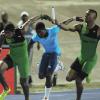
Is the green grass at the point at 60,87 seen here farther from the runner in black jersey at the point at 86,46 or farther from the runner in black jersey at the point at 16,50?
the runner in black jersey at the point at 86,46

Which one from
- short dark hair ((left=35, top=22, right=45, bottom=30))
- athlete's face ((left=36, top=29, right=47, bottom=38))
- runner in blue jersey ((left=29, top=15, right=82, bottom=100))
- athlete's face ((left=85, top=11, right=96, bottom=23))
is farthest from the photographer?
runner in blue jersey ((left=29, top=15, right=82, bottom=100))

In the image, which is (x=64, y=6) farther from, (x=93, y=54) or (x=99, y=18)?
(x=93, y=54)

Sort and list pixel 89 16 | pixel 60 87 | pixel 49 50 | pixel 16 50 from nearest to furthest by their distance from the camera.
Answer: pixel 89 16 → pixel 16 50 → pixel 49 50 → pixel 60 87

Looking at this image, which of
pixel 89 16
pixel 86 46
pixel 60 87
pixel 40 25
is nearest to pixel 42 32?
pixel 40 25

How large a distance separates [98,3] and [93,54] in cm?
2198

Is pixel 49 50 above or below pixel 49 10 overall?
above

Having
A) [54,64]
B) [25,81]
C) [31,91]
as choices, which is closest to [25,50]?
[25,81]

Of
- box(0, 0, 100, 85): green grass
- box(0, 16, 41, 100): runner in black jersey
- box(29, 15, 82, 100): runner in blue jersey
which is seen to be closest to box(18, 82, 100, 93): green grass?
box(29, 15, 82, 100): runner in blue jersey

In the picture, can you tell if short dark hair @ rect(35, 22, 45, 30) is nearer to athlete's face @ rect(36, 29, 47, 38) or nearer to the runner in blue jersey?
athlete's face @ rect(36, 29, 47, 38)

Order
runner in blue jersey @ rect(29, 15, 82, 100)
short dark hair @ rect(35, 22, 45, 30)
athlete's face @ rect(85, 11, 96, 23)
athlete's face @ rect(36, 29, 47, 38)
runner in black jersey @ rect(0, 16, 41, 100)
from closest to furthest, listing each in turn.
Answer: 1. athlete's face @ rect(85, 11, 96, 23)
2. runner in black jersey @ rect(0, 16, 41, 100)
3. short dark hair @ rect(35, 22, 45, 30)
4. athlete's face @ rect(36, 29, 47, 38)
5. runner in blue jersey @ rect(29, 15, 82, 100)

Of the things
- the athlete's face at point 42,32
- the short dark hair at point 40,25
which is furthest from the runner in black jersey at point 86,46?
the athlete's face at point 42,32

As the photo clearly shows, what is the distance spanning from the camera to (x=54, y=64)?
16469 millimetres

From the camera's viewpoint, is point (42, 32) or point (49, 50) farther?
point (49, 50)

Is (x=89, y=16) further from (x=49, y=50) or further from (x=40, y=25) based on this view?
(x=49, y=50)
